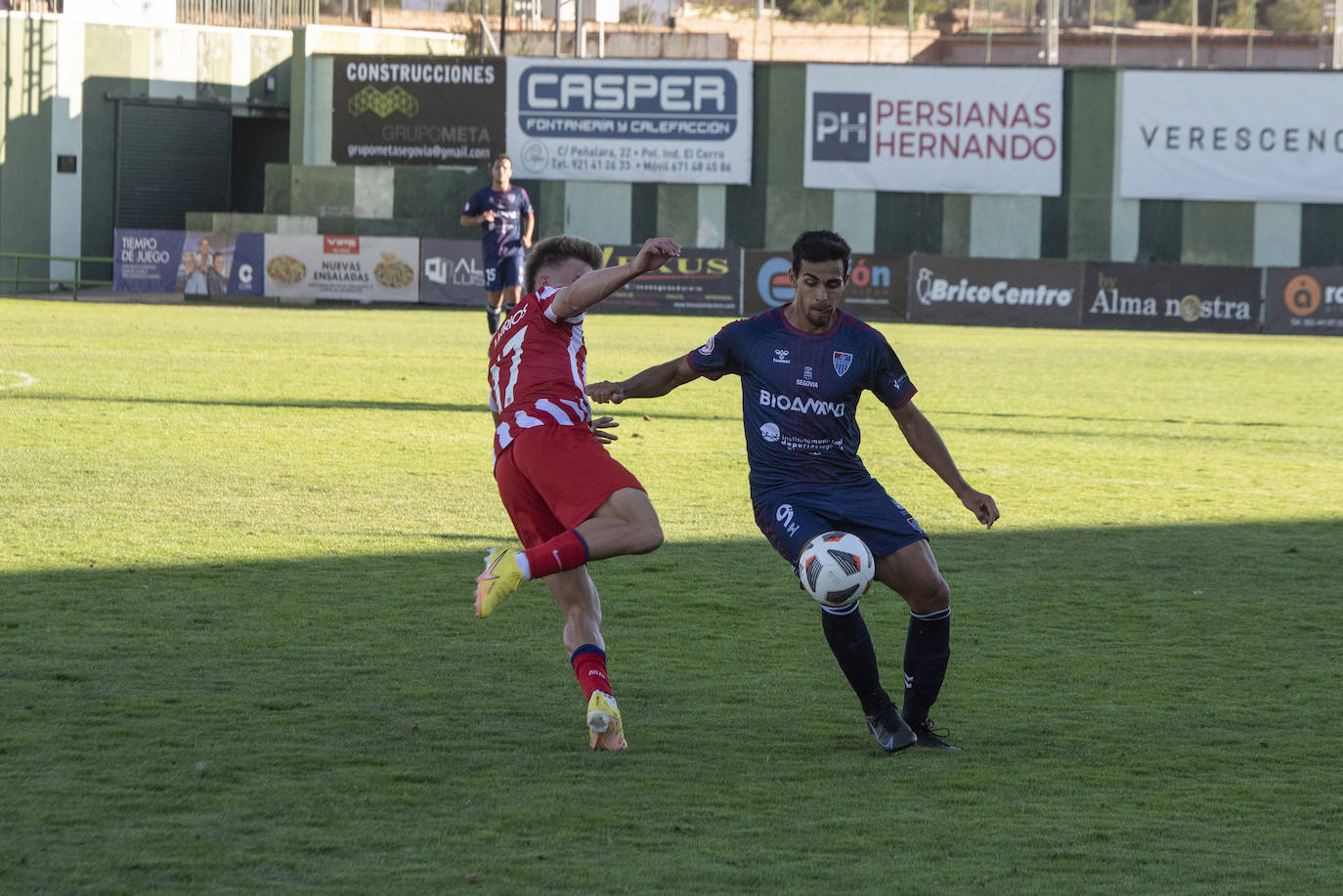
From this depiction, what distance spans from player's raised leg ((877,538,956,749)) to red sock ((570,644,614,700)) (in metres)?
0.99

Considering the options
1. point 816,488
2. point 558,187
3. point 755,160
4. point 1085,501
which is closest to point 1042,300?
point 755,160

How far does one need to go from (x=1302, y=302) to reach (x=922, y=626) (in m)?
31.3

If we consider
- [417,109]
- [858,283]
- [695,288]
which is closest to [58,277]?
[417,109]

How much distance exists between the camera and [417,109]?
4238 cm

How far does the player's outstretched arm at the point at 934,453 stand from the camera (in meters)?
5.81

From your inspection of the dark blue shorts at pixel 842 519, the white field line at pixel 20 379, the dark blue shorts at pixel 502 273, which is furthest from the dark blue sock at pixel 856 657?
the dark blue shorts at pixel 502 273

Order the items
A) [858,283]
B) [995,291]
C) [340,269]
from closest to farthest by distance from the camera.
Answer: [995,291] < [858,283] < [340,269]

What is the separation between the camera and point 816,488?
19.2 feet

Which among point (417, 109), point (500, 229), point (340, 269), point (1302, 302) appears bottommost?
point (1302, 302)

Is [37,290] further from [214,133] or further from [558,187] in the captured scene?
[558,187]

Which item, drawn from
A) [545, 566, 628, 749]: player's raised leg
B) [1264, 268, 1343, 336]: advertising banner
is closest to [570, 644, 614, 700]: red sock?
[545, 566, 628, 749]: player's raised leg

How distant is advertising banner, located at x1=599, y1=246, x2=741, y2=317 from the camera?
117 ft

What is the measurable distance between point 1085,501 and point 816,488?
21.6 ft

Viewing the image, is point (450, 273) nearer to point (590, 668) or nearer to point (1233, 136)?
point (1233, 136)
